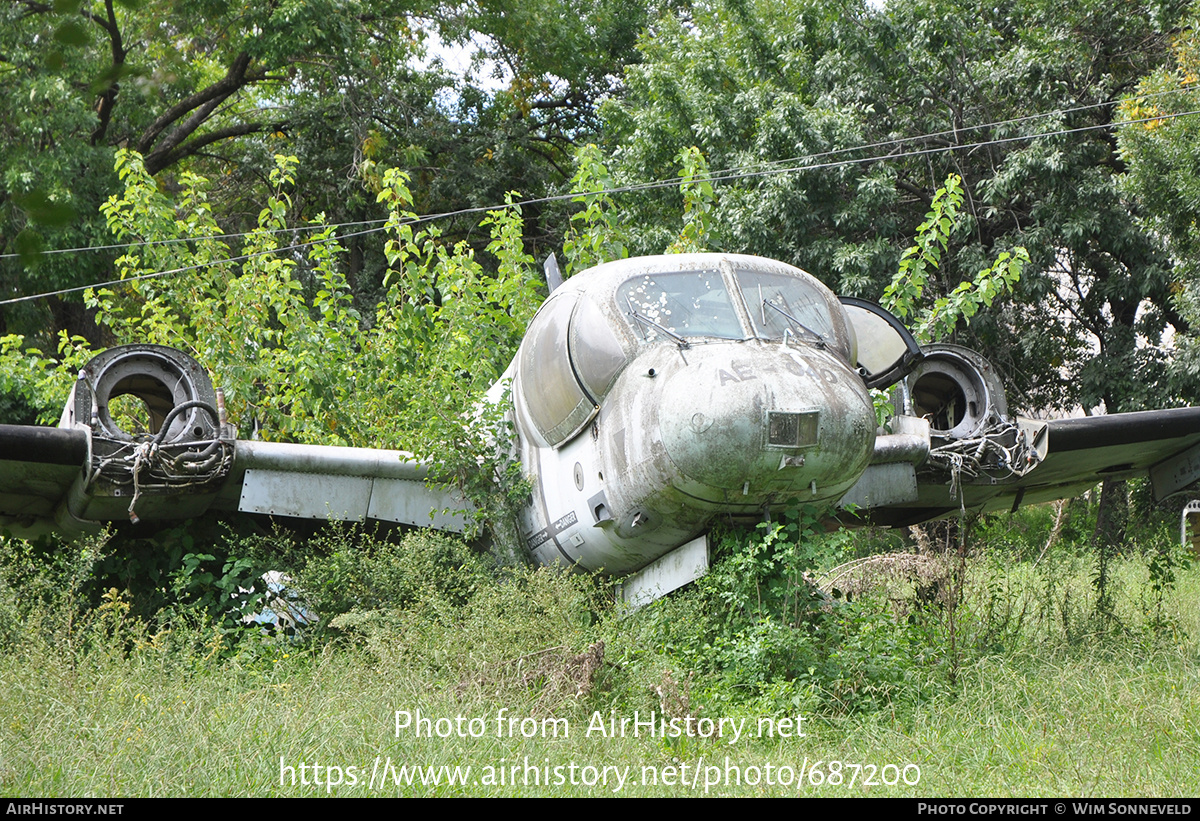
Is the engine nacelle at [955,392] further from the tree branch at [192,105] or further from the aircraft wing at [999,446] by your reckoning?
the tree branch at [192,105]

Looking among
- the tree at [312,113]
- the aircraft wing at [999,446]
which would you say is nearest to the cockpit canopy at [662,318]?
the aircraft wing at [999,446]

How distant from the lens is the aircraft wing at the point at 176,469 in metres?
7.88

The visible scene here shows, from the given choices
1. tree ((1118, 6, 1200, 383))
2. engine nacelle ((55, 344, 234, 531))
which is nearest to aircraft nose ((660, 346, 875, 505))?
engine nacelle ((55, 344, 234, 531))

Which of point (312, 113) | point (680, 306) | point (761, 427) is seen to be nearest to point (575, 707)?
point (761, 427)

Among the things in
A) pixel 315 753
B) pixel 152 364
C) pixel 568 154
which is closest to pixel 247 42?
pixel 568 154

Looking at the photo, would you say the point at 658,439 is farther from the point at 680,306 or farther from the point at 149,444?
the point at 149,444

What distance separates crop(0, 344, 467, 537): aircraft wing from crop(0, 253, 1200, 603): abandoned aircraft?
0.02m

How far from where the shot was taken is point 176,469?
26.1 feet

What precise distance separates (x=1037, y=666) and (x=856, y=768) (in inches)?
101

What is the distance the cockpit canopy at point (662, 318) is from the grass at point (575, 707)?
1.27 meters

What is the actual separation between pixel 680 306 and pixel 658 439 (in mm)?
1214

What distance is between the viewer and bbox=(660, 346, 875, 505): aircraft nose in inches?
239
